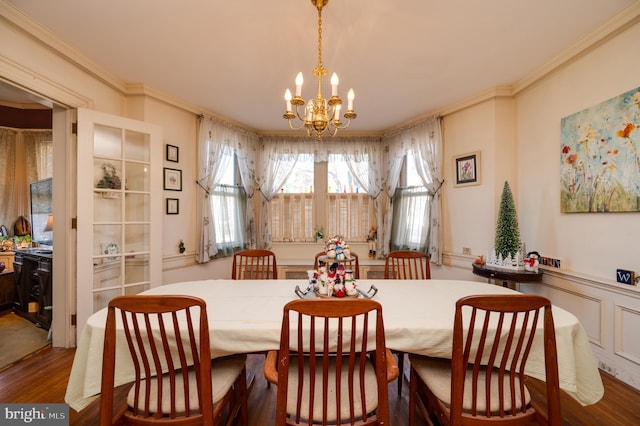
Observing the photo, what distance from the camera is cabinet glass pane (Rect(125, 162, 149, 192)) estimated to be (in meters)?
2.69

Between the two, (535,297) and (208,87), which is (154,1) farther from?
(535,297)

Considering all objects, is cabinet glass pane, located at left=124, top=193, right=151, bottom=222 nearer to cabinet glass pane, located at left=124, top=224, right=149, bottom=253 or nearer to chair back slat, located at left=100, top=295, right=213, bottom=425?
cabinet glass pane, located at left=124, top=224, right=149, bottom=253

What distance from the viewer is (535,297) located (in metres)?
1.13

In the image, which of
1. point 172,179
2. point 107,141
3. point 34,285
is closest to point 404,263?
point 172,179

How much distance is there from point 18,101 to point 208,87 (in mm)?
2842

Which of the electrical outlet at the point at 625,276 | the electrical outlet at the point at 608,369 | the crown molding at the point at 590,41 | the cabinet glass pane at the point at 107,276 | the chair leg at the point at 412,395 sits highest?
the crown molding at the point at 590,41

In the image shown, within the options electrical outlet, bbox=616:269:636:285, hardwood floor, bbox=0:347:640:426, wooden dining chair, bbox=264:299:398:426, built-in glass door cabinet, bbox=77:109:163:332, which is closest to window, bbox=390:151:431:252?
electrical outlet, bbox=616:269:636:285

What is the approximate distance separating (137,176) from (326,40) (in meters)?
2.23

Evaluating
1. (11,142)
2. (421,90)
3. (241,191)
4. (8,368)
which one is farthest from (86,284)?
(421,90)

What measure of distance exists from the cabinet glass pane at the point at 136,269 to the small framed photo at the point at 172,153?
1154mm

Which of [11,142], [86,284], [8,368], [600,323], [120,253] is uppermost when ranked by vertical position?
[11,142]

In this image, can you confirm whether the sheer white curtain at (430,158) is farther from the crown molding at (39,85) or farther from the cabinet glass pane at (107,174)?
the crown molding at (39,85)

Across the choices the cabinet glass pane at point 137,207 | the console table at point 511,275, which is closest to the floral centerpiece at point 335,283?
the console table at point 511,275

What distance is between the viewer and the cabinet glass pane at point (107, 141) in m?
2.50
